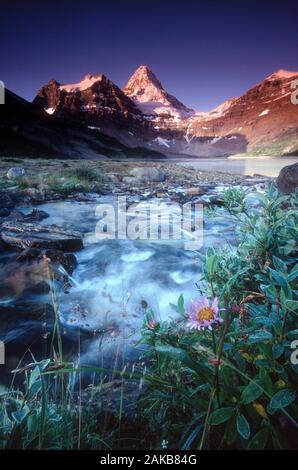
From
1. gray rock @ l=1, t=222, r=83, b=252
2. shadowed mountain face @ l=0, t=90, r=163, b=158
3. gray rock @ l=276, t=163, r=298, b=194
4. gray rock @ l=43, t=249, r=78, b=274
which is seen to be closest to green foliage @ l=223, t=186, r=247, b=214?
gray rock @ l=43, t=249, r=78, b=274

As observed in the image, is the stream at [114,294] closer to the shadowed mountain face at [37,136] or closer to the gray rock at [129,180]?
the gray rock at [129,180]

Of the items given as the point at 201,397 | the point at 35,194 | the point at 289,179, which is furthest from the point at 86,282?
the point at 35,194

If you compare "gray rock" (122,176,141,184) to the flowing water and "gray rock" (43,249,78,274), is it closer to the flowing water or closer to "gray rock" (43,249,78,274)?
the flowing water

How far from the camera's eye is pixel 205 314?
3.49ft

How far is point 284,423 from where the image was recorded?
1.07 metres

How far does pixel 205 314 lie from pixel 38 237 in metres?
4.35

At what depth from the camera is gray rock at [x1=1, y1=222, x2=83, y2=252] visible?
4.68 m

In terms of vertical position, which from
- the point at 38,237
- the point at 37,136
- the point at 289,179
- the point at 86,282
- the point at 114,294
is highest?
the point at 37,136

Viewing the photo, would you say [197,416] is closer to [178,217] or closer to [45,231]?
[45,231]

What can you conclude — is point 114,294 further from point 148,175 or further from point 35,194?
point 148,175

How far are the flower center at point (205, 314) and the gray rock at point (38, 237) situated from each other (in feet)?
12.7

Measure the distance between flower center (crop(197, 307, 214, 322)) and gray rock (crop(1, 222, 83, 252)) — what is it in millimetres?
3879

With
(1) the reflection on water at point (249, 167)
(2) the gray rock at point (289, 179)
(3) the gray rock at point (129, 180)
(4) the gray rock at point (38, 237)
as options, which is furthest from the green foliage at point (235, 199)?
(1) the reflection on water at point (249, 167)
